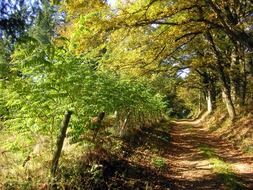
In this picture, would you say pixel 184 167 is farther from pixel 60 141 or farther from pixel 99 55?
pixel 60 141

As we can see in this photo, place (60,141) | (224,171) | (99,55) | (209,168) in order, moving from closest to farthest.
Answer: (60,141) < (224,171) < (209,168) < (99,55)

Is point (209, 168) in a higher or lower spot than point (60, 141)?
lower

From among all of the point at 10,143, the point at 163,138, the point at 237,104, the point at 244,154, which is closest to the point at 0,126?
the point at 10,143

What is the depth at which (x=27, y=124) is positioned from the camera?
9055 mm

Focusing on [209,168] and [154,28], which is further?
[154,28]

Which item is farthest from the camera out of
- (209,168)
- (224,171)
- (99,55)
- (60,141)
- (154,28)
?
(154,28)

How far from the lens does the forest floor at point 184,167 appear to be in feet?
37.8

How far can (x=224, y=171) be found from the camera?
1327cm

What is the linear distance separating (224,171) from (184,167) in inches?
70.1

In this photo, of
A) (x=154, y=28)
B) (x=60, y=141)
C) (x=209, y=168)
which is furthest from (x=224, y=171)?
(x=154, y=28)

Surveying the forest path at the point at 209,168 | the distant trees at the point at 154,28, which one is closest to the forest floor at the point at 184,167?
the forest path at the point at 209,168

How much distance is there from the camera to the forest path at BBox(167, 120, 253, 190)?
463 inches

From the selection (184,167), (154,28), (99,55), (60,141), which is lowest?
(184,167)

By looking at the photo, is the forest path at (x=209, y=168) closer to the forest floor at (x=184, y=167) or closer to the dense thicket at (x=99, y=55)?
the forest floor at (x=184, y=167)
